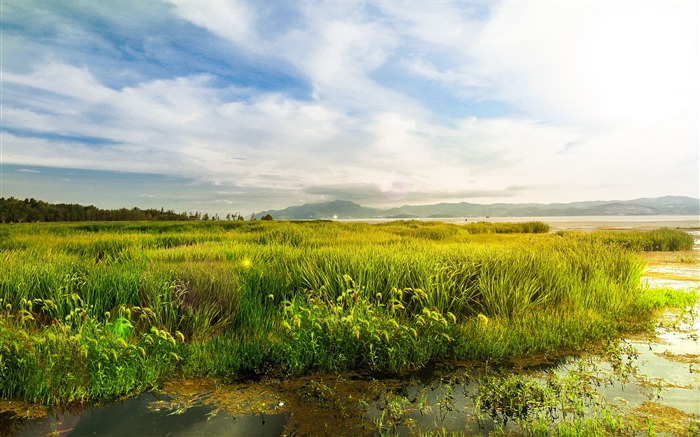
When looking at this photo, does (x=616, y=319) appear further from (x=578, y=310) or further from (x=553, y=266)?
(x=553, y=266)

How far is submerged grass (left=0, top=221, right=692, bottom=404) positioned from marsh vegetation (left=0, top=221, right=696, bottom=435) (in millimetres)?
28

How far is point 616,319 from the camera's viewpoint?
26.5 ft

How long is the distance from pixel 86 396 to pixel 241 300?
3.23 meters

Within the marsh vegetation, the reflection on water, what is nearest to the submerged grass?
the marsh vegetation

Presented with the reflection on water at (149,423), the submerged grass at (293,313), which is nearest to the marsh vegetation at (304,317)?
the submerged grass at (293,313)

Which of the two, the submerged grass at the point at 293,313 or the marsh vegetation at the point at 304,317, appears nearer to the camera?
the marsh vegetation at the point at 304,317

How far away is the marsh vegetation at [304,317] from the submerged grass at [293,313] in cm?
3

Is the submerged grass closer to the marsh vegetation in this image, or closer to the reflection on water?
the marsh vegetation

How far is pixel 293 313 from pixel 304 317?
194 mm

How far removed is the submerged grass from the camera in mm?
5176

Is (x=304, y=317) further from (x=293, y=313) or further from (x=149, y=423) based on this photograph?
(x=149, y=423)

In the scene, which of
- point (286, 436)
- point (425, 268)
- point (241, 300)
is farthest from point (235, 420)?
point (425, 268)

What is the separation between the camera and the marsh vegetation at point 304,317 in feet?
16.6

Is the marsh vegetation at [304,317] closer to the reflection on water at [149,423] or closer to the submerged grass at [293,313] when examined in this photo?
the submerged grass at [293,313]
